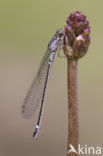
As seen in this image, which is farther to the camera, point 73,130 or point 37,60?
point 37,60

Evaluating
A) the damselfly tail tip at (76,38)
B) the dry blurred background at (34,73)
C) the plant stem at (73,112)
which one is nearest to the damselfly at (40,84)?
the dry blurred background at (34,73)

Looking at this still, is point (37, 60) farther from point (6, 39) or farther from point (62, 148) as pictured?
point (62, 148)

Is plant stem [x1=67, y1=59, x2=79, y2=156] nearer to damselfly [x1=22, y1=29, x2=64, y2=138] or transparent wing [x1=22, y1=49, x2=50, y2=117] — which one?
damselfly [x1=22, y1=29, x2=64, y2=138]

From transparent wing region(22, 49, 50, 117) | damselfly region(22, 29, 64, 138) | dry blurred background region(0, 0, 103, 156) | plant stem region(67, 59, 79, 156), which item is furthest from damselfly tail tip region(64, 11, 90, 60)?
dry blurred background region(0, 0, 103, 156)

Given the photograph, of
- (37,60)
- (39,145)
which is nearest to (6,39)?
(37,60)

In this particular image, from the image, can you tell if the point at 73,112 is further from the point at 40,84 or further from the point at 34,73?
the point at 34,73

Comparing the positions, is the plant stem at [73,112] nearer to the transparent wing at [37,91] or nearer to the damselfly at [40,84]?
the damselfly at [40,84]

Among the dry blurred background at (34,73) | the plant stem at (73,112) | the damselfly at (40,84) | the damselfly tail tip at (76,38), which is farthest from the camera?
the dry blurred background at (34,73)
